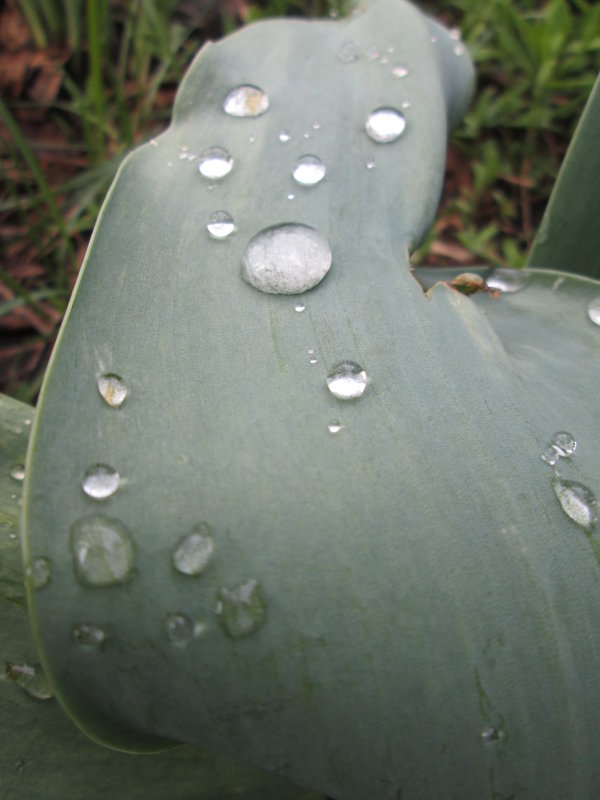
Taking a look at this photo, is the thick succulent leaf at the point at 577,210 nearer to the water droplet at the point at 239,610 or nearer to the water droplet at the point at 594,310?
Result: the water droplet at the point at 594,310

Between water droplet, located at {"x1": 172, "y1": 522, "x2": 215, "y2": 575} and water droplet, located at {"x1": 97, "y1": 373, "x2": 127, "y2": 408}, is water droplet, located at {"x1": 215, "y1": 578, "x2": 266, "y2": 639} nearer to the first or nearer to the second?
water droplet, located at {"x1": 172, "y1": 522, "x2": 215, "y2": 575}

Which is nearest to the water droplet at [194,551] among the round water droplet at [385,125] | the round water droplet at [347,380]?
the round water droplet at [347,380]

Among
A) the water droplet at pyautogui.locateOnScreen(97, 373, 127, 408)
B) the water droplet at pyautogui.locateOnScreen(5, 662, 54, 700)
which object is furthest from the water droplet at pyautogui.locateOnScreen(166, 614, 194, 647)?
the water droplet at pyautogui.locateOnScreen(5, 662, 54, 700)

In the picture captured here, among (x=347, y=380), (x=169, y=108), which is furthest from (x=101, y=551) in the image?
(x=169, y=108)

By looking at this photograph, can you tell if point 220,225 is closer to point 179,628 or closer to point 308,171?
point 308,171

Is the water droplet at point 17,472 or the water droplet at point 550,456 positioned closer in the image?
the water droplet at point 550,456

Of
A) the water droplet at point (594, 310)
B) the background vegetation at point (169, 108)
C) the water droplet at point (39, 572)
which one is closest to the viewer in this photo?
the water droplet at point (39, 572)
